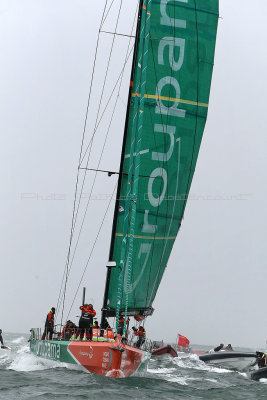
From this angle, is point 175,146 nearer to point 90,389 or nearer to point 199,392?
point 199,392

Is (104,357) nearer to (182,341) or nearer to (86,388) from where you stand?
(86,388)

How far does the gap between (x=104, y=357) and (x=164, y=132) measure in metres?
7.81

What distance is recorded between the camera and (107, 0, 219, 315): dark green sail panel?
778 inches

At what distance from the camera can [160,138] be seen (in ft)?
66.1

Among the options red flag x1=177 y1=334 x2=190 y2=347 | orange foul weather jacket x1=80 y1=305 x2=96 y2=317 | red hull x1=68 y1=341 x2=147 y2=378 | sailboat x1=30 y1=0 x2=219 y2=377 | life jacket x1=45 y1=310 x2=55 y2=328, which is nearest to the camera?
red hull x1=68 y1=341 x2=147 y2=378

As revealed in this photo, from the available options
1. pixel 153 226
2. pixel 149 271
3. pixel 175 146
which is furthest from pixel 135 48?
pixel 149 271

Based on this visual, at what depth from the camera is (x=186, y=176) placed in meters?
21.1

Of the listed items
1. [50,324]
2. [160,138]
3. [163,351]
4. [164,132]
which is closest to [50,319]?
[50,324]

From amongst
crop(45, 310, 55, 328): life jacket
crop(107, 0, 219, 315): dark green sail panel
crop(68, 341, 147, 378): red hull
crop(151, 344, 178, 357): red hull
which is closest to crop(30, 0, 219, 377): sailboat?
crop(107, 0, 219, 315): dark green sail panel

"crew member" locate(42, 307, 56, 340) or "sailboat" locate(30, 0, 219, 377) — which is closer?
"sailboat" locate(30, 0, 219, 377)

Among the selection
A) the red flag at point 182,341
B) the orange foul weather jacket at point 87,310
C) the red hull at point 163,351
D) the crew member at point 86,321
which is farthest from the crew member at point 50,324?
the red flag at point 182,341

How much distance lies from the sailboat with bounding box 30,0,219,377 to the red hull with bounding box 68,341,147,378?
306 cm

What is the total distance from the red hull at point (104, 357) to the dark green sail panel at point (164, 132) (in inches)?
152

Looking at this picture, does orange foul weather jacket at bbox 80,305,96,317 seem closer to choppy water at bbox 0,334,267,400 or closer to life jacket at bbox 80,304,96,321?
life jacket at bbox 80,304,96,321
